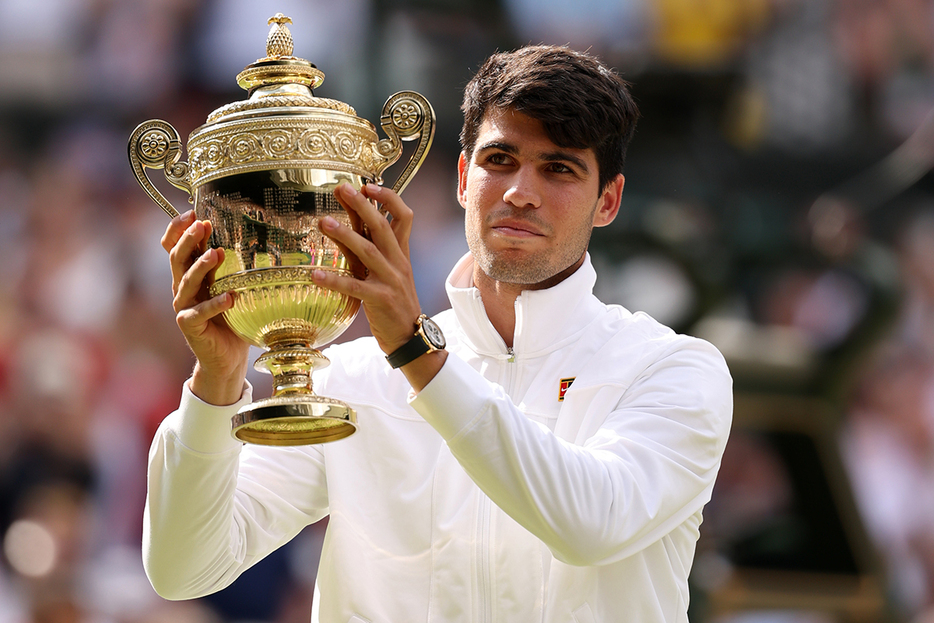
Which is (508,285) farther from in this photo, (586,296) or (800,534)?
(800,534)

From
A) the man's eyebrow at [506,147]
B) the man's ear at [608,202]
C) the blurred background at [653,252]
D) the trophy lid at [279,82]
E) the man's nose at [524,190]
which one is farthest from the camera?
the blurred background at [653,252]

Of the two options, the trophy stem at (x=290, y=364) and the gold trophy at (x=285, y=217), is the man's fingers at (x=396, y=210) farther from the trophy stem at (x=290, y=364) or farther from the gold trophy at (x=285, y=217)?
the trophy stem at (x=290, y=364)

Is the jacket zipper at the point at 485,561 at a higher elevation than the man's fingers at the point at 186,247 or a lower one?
lower

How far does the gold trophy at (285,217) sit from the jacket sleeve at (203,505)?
0.13 m

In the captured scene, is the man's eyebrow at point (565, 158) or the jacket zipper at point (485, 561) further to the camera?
the man's eyebrow at point (565, 158)

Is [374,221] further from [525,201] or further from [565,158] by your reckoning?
[565,158]

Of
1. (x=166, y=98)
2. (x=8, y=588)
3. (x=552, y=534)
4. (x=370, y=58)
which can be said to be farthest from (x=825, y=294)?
(x=552, y=534)

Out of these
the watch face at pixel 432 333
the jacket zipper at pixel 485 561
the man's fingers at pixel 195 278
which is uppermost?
the man's fingers at pixel 195 278

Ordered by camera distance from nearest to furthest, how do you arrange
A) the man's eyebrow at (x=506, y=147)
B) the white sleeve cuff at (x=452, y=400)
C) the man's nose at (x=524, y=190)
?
1. the white sleeve cuff at (x=452, y=400)
2. the man's nose at (x=524, y=190)
3. the man's eyebrow at (x=506, y=147)

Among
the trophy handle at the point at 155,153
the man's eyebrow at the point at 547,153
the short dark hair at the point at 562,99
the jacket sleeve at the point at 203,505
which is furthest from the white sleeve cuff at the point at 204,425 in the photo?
the short dark hair at the point at 562,99

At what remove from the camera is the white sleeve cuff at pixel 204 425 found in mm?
2723

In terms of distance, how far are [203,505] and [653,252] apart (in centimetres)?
562

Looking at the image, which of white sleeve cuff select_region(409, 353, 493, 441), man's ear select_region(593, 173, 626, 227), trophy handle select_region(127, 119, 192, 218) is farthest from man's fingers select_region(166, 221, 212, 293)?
man's ear select_region(593, 173, 626, 227)

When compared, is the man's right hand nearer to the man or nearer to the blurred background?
the man
